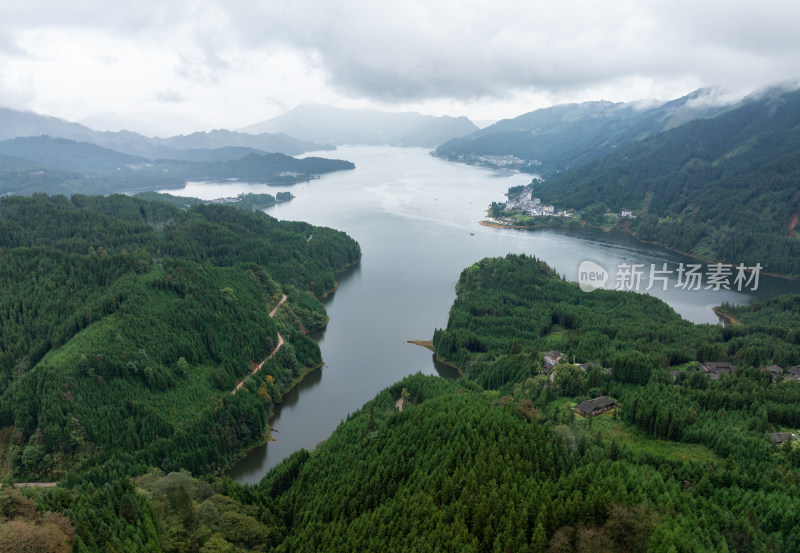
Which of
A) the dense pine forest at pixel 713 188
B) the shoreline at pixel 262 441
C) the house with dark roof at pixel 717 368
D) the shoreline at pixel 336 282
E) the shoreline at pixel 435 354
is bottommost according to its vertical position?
the shoreline at pixel 262 441

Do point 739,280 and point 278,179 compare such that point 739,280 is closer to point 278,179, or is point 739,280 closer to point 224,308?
point 224,308

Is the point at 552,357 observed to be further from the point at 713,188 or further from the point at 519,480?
the point at 713,188

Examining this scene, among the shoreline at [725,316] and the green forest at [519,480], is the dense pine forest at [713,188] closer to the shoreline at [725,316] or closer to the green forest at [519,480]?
the shoreline at [725,316]

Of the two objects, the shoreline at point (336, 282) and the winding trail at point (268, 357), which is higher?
the shoreline at point (336, 282)

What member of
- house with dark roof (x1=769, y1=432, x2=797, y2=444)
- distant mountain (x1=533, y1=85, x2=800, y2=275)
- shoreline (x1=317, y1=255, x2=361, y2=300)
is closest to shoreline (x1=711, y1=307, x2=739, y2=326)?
distant mountain (x1=533, y1=85, x2=800, y2=275)

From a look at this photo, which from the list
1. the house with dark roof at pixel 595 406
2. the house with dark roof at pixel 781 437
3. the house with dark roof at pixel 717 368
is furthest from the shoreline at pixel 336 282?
the house with dark roof at pixel 781 437

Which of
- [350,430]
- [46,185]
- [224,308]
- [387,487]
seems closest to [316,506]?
[387,487]

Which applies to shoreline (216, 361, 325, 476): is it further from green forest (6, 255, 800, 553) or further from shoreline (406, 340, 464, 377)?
shoreline (406, 340, 464, 377)

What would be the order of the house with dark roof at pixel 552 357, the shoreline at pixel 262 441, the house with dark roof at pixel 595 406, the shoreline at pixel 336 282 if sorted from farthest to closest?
the shoreline at pixel 336 282
the house with dark roof at pixel 552 357
the shoreline at pixel 262 441
the house with dark roof at pixel 595 406
